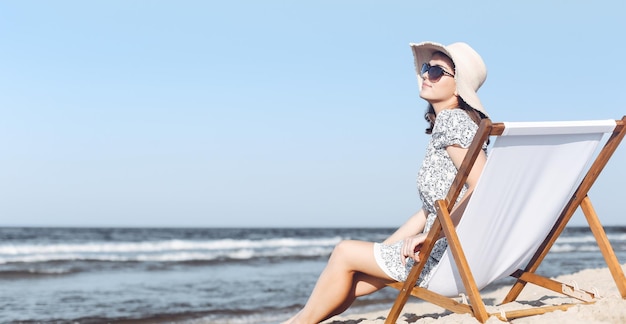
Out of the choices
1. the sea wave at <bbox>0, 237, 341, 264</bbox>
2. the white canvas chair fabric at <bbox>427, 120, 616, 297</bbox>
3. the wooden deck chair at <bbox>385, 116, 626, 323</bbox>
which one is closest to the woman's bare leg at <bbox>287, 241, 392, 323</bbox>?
the wooden deck chair at <bbox>385, 116, 626, 323</bbox>

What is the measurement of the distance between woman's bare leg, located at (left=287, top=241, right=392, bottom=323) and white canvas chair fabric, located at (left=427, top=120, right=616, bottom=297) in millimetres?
315

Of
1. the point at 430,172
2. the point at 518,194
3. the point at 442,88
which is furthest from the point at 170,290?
the point at 518,194

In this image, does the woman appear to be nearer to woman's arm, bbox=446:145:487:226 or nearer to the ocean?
woman's arm, bbox=446:145:487:226

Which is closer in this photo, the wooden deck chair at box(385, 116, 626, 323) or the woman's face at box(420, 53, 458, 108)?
the wooden deck chair at box(385, 116, 626, 323)

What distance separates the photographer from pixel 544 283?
132 inches

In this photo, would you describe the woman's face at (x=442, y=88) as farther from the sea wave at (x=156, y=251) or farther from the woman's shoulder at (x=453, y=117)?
the sea wave at (x=156, y=251)

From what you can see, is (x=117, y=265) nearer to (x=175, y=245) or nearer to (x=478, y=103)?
(x=175, y=245)

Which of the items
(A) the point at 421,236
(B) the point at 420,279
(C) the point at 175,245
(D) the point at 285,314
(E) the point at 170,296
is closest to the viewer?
(A) the point at 421,236

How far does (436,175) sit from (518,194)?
0.40 m

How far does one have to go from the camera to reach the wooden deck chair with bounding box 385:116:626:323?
2.75m

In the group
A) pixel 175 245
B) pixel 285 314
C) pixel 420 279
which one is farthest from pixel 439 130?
pixel 175 245

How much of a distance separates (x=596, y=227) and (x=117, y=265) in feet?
37.4

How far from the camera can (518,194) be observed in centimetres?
296

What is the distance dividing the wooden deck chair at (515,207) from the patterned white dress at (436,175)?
0.11m
